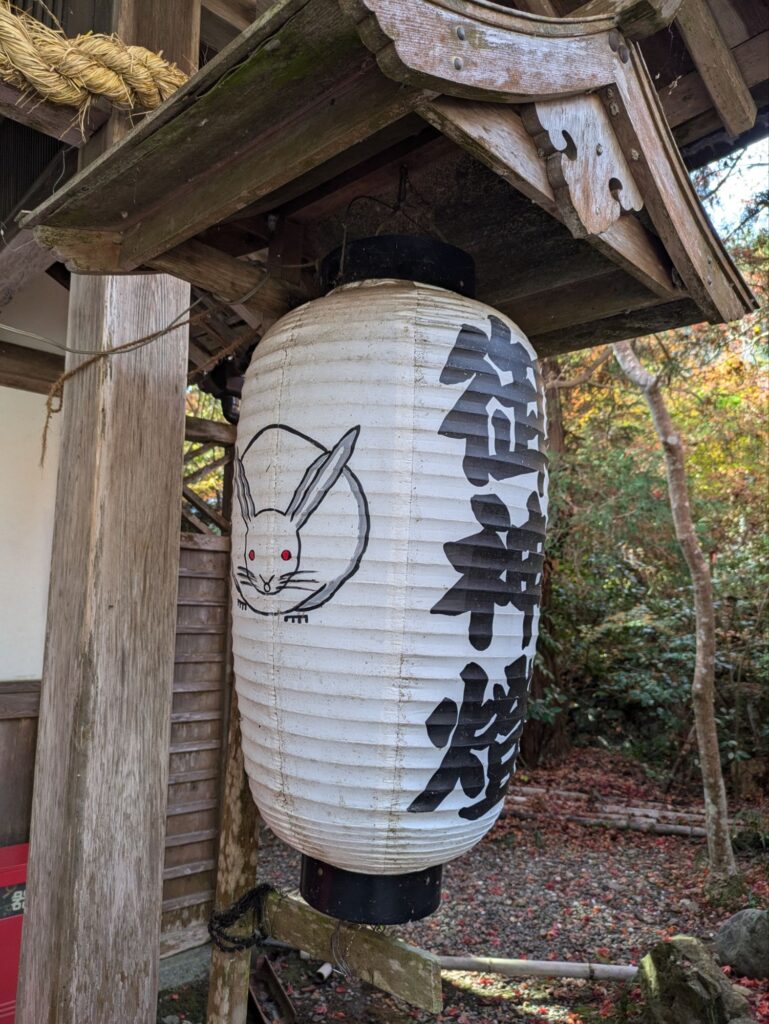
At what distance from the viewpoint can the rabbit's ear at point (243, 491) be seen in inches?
67.6

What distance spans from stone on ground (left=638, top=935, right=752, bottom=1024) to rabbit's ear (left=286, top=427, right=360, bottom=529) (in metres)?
3.31

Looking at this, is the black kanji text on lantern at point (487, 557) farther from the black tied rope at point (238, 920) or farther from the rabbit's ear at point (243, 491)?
the black tied rope at point (238, 920)

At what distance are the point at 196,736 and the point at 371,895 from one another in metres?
2.58

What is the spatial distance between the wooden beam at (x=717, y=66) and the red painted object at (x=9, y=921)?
11.8ft

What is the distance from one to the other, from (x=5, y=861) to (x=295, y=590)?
2357mm

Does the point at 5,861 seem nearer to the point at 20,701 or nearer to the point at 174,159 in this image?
the point at 20,701

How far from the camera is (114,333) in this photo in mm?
1960

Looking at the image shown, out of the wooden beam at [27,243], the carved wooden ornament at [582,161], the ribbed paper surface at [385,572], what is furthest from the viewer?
the wooden beam at [27,243]

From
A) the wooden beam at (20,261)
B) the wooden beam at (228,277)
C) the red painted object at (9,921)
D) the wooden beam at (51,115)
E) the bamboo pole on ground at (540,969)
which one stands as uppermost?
the wooden beam at (51,115)

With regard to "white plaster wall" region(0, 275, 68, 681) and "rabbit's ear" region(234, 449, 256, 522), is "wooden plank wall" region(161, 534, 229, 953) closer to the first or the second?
"white plaster wall" region(0, 275, 68, 681)

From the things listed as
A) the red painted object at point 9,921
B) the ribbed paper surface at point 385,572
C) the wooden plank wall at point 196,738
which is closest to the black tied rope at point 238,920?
the ribbed paper surface at point 385,572

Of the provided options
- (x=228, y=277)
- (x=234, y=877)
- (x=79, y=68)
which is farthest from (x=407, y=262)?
(x=234, y=877)

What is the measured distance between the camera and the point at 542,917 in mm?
5219

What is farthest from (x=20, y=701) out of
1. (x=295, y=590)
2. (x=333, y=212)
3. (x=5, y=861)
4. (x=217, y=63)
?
(x=217, y=63)
